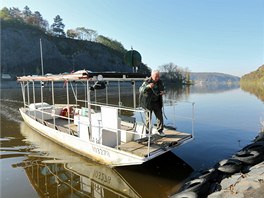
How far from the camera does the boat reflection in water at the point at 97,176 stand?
7008 mm

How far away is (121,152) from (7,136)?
28.6ft

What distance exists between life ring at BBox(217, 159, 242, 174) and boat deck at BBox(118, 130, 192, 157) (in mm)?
1712

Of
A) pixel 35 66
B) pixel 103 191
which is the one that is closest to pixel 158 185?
pixel 103 191

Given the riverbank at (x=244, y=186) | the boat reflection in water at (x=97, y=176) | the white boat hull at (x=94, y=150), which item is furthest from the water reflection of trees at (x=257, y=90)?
the riverbank at (x=244, y=186)

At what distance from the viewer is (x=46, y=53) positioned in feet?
288

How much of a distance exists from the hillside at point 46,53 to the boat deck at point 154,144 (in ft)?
248

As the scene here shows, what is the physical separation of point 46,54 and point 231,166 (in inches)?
3546

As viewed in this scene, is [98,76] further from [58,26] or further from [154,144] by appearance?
[58,26]

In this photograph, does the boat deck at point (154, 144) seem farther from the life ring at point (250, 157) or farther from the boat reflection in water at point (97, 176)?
the life ring at point (250, 157)

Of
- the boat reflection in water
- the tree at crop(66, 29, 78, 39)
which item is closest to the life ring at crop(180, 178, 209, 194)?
the boat reflection in water

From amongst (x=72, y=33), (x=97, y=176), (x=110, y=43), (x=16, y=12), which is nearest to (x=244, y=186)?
(x=97, y=176)

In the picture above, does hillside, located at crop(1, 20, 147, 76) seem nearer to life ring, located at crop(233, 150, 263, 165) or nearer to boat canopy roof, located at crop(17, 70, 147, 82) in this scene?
boat canopy roof, located at crop(17, 70, 147, 82)

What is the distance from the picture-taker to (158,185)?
7.30 meters

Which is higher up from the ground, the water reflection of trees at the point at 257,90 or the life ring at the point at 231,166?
the water reflection of trees at the point at 257,90
